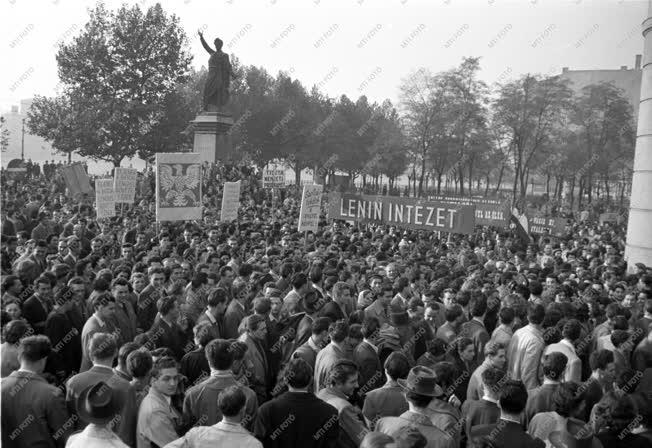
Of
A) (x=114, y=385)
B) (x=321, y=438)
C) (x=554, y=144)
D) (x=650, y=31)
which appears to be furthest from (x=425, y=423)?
(x=554, y=144)

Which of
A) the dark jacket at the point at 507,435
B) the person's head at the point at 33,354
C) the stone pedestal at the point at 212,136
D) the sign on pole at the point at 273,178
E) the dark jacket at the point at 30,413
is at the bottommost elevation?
the dark jacket at the point at 30,413

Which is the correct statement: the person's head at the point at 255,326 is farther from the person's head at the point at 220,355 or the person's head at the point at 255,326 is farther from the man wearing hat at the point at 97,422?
the man wearing hat at the point at 97,422

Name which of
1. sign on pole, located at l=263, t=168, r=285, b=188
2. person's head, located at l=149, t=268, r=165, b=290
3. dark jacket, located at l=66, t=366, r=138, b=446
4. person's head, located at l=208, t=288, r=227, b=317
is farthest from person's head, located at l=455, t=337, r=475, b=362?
sign on pole, located at l=263, t=168, r=285, b=188

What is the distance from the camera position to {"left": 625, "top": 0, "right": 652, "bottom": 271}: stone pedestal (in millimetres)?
14547

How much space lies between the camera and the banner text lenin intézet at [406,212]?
1419 centimetres

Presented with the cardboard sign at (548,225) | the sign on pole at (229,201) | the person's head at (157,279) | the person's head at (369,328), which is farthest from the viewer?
the cardboard sign at (548,225)

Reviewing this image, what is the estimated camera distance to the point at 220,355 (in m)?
4.59

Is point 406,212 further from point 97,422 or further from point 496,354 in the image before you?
point 97,422

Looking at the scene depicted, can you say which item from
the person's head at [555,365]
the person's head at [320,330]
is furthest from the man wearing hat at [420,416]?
the person's head at [320,330]

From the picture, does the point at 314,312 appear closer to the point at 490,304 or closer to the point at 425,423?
the point at 490,304

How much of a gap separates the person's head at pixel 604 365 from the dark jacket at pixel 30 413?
4.19m

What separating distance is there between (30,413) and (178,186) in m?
8.18

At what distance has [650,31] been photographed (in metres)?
14.3

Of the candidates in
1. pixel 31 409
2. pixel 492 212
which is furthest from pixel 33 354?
pixel 492 212
